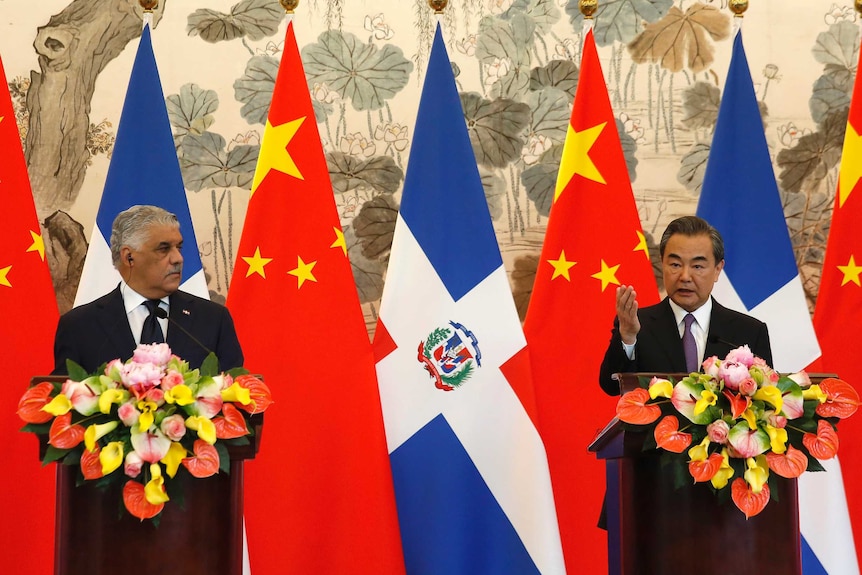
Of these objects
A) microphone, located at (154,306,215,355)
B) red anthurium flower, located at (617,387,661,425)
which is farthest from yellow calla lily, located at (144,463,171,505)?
red anthurium flower, located at (617,387,661,425)

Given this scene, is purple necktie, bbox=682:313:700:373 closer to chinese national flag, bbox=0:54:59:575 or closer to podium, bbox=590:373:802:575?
podium, bbox=590:373:802:575

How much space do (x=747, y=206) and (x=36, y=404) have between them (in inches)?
112

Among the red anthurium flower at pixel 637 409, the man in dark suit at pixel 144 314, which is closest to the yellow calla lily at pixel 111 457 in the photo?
the man in dark suit at pixel 144 314

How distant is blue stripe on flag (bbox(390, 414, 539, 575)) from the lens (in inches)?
152

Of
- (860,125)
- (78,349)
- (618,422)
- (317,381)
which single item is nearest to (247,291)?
(317,381)

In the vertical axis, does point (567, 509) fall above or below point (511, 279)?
below

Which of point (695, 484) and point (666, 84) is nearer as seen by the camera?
point (695, 484)

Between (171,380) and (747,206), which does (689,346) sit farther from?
(171,380)

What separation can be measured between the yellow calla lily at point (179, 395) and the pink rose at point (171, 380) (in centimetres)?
1

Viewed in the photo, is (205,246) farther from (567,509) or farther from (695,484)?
(695,484)

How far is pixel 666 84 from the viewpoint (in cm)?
463

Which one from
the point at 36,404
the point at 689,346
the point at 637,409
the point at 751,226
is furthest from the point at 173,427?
the point at 751,226

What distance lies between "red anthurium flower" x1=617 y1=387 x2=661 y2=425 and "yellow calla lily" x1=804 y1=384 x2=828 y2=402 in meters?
0.35

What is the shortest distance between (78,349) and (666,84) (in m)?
2.82
